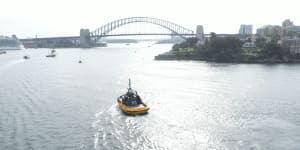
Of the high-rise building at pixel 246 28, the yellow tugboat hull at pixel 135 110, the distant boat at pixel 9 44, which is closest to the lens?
the yellow tugboat hull at pixel 135 110

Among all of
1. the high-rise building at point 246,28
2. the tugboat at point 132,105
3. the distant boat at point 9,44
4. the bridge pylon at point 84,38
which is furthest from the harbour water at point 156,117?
the high-rise building at point 246,28

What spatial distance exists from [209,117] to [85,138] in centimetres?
737

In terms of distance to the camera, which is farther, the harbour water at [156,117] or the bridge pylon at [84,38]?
the bridge pylon at [84,38]

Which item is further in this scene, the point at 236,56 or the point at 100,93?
the point at 236,56

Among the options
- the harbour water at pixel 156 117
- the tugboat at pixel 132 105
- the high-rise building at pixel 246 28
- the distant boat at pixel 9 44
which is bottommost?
the harbour water at pixel 156 117

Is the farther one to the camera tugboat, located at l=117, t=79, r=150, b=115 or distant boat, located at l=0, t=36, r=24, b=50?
distant boat, located at l=0, t=36, r=24, b=50

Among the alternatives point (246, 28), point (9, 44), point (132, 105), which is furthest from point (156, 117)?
point (246, 28)

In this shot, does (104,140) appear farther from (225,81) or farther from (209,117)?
(225,81)

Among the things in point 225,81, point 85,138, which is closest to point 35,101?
point 85,138

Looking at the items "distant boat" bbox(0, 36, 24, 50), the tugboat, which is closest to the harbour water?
the tugboat

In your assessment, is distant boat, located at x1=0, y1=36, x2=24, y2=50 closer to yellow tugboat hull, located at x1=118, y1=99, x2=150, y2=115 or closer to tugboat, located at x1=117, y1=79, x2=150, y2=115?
tugboat, located at x1=117, y1=79, x2=150, y2=115

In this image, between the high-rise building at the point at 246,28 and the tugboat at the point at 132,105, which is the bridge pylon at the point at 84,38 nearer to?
the high-rise building at the point at 246,28

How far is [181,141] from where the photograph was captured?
15.4 metres

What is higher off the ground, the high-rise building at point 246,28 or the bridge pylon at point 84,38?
the high-rise building at point 246,28
